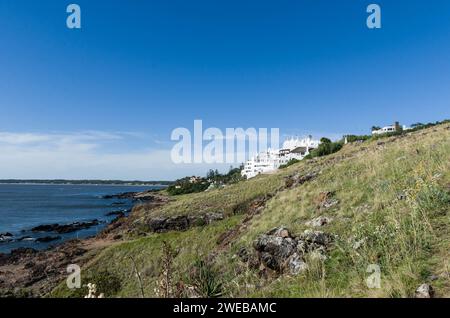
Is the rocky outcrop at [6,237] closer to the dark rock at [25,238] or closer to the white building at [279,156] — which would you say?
the dark rock at [25,238]

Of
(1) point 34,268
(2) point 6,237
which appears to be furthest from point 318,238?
(2) point 6,237

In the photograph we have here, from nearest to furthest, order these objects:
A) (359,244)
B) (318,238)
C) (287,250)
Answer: (359,244), (318,238), (287,250)

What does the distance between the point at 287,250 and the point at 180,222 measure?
28.3m

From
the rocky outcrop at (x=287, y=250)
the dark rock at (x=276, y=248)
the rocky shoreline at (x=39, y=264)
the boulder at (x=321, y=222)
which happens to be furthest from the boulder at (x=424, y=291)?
the rocky shoreline at (x=39, y=264)

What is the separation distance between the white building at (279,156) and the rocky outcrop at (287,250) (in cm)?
8133

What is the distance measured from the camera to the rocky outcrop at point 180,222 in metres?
32.3

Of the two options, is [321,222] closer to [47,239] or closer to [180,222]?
[180,222]

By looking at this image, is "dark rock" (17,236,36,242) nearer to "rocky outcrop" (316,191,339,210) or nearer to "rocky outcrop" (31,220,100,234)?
"rocky outcrop" (31,220,100,234)

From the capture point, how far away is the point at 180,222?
35469 millimetres

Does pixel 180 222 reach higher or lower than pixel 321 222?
lower

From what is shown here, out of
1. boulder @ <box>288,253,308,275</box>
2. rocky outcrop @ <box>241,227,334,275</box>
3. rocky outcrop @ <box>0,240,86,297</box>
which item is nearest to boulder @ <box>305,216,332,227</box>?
rocky outcrop @ <box>241,227,334,275</box>

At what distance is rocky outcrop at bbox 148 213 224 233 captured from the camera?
32.3 m

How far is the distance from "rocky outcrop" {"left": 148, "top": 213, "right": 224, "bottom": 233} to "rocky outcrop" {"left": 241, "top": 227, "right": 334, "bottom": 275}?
22.0 meters

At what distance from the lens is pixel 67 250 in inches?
1357
